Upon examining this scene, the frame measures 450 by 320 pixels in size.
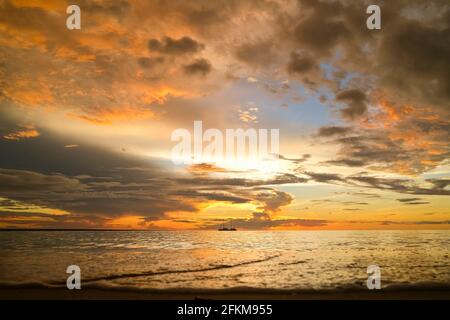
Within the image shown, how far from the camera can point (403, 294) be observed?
751 inches

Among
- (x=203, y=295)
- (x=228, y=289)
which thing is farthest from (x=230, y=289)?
(x=203, y=295)

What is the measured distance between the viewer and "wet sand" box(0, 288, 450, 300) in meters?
17.6

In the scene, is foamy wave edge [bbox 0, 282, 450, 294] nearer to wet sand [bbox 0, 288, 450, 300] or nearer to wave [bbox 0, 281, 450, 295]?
wave [bbox 0, 281, 450, 295]

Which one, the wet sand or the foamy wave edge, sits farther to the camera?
the foamy wave edge

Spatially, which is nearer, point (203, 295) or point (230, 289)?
point (203, 295)

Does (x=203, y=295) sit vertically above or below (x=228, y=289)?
above

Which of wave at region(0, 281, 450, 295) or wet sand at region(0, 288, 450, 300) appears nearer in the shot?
wet sand at region(0, 288, 450, 300)

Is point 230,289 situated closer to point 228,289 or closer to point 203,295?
point 228,289

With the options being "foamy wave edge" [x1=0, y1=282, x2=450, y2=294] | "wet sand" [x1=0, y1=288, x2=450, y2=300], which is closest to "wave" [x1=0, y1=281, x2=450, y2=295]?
"foamy wave edge" [x1=0, y1=282, x2=450, y2=294]

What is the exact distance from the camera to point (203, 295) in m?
18.3
